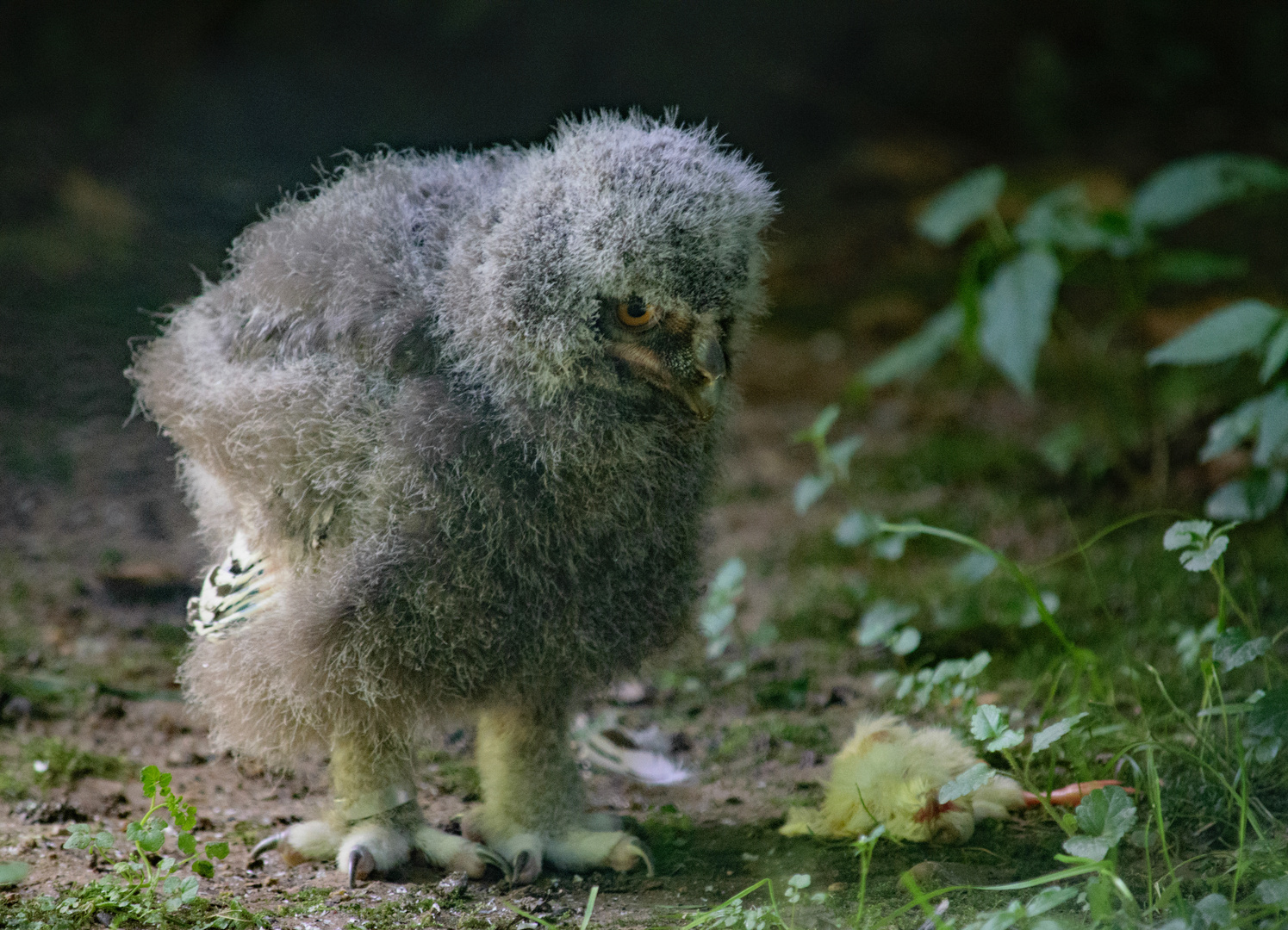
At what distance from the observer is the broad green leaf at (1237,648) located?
2.28 meters

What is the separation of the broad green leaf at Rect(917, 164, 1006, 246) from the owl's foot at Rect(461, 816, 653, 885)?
8.50 feet

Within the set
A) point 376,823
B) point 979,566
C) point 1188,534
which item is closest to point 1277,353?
point 1188,534

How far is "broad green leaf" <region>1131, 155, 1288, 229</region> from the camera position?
405 cm

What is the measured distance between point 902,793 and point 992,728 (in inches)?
13.3

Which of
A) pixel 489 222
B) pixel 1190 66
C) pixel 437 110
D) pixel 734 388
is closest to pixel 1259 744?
pixel 734 388

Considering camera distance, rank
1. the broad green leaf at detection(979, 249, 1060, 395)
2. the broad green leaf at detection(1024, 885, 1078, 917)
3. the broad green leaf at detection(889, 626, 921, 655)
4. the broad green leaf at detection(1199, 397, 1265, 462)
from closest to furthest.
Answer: the broad green leaf at detection(1024, 885, 1078, 917), the broad green leaf at detection(889, 626, 921, 655), the broad green leaf at detection(1199, 397, 1265, 462), the broad green leaf at detection(979, 249, 1060, 395)

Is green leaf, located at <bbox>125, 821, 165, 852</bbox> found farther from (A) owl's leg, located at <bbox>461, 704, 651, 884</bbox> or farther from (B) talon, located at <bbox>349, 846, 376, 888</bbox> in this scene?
(A) owl's leg, located at <bbox>461, 704, 651, 884</bbox>

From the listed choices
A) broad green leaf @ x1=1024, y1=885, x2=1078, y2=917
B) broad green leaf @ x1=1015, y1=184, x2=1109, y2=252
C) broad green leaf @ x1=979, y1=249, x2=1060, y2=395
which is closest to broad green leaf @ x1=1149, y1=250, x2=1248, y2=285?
broad green leaf @ x1=1015, y1=184, x2=1109, y2=252

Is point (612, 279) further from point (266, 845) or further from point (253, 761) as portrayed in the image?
point (253, 761)

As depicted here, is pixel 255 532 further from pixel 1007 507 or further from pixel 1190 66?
pixel 1190 66

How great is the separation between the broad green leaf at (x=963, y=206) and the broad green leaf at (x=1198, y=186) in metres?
0.50

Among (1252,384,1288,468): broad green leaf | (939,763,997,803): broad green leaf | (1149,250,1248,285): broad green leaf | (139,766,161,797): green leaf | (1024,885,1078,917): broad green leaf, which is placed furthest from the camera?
(1149,250,1248,285): broad green leaf

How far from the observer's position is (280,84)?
5.14 m

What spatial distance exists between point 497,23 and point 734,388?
162 inches
